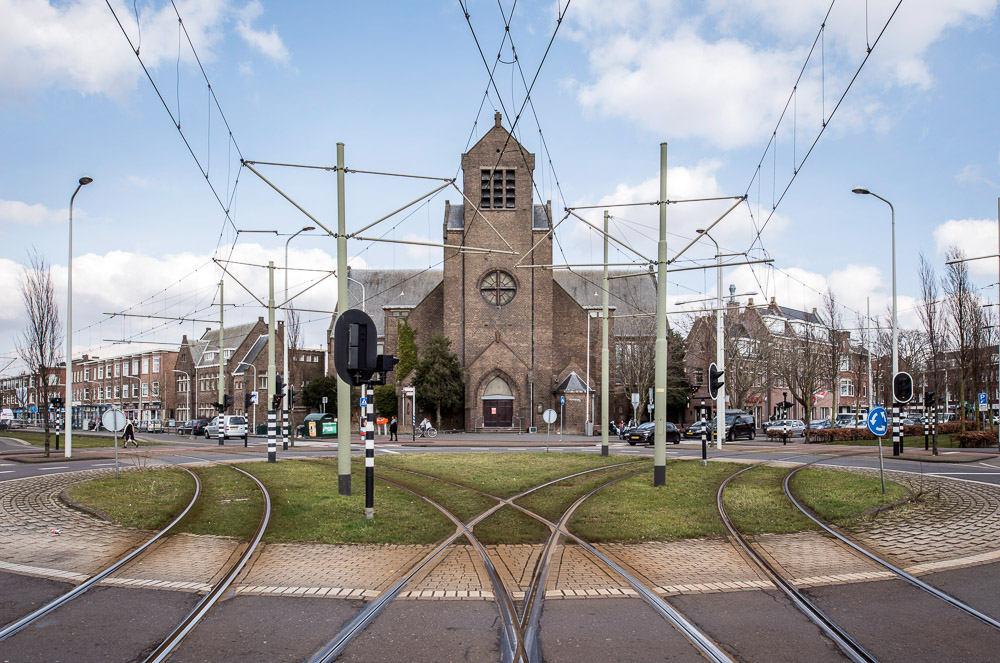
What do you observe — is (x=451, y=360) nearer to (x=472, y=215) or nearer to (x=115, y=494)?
(x=472, y=215)

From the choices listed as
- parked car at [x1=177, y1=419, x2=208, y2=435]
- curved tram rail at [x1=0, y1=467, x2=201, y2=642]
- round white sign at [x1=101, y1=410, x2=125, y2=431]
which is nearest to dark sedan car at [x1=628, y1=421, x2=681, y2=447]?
round white sign at [x1=101, y1=410, x2=125, y2=431]

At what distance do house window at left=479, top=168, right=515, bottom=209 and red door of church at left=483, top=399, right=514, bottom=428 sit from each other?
14340mm

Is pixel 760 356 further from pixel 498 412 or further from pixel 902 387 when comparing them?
pixel 902 387

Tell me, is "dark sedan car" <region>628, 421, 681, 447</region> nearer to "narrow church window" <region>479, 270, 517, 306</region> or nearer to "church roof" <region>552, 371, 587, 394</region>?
"church roof" <region>552, 371, 587, 394</region>

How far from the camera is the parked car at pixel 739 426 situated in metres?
45.7

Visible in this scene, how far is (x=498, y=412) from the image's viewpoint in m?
56.1

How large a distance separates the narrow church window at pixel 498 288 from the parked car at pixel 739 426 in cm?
1845

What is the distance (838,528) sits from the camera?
10781 millimetres

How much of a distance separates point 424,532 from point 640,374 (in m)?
48.8

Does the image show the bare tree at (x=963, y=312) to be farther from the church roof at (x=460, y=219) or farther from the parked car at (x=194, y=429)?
the parked car at (x=194, y=429)

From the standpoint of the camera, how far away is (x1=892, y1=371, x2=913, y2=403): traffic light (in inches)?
1008

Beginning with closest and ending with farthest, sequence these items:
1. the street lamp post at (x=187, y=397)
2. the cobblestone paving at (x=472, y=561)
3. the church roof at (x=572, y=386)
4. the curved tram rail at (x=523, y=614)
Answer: the curved tram rail at (x=523, y=614), the cobblestone paving at (x=472, y=561), the church roof at (x=572, y=386), the street lamp post at (x=187, y=397)

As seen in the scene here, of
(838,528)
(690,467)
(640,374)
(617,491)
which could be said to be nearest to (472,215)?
(640,374)

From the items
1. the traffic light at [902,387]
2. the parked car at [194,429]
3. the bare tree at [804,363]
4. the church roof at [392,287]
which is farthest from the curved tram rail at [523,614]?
the church roof at [392,287]
